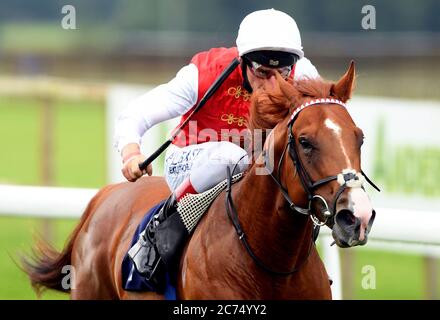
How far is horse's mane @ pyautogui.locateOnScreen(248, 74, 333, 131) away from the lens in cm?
419

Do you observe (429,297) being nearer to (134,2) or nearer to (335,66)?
(335,66)

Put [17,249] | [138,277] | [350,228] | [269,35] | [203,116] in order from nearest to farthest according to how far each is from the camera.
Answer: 1. [350,228]
2. [269,35]
3. [138,277]
4. [203,116]
5. [17,249]

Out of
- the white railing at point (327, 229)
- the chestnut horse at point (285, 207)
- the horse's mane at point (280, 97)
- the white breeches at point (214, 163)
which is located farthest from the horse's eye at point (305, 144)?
the white railing at point (327, 229)

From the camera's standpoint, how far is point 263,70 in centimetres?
466

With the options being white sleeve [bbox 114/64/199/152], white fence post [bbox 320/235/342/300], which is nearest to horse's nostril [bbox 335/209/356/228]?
white sleeve [bbox 114/64/199/152]

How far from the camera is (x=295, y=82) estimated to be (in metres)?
4.29

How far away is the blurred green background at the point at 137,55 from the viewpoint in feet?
46.7

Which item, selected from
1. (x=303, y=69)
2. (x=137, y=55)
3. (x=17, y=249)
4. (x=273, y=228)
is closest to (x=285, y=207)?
(x=273, y=228)

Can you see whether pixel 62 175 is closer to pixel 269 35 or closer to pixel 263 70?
pixel 263 70

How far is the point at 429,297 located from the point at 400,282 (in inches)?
50.0

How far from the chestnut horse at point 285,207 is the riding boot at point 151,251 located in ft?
0.41

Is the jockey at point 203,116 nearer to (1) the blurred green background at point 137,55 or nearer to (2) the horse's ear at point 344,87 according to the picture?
(2) the horse's ear at point 344,87

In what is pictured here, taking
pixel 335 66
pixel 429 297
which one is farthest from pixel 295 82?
pixel 335 66

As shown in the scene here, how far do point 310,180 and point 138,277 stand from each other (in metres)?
1.19
